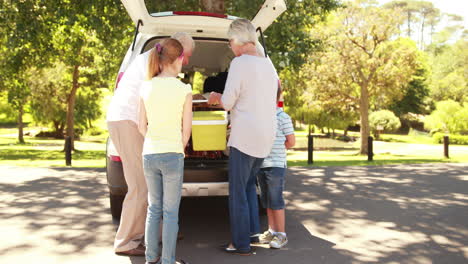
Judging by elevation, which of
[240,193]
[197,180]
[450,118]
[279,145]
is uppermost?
[450,118]

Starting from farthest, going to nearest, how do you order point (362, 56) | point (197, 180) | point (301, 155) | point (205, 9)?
point (301, 155), point (362, 56), point (205, 9), point (197, 180)

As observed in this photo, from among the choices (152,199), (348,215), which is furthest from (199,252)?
(348,215)

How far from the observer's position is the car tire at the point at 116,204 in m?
5.27

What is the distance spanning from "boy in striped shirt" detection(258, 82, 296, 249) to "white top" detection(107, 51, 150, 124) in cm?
133

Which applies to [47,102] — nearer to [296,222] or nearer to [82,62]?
[82,62]

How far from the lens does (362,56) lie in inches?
951

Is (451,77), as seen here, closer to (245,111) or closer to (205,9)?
(205,9)

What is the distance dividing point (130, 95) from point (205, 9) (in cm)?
752

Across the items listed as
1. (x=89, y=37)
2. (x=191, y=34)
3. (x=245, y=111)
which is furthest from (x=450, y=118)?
(x=245, y=111)

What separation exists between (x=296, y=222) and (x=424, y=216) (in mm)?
1706

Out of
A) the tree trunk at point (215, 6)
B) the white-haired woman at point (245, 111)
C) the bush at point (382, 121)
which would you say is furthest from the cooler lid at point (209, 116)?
the bush at point (382, 121)

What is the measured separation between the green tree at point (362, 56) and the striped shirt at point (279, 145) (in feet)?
63.2

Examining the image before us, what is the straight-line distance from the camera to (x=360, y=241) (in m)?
4.94

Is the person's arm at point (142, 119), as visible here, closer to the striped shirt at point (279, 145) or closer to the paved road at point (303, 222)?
the paved road at point (303, 222)
